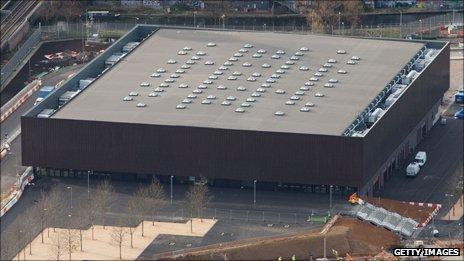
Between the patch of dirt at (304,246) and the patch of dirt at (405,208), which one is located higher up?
the patch of dirt at (304,246)

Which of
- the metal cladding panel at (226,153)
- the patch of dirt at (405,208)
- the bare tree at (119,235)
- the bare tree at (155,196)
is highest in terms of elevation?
the metal cladding panel at (226,153)

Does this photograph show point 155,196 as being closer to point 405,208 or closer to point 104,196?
point 104,196

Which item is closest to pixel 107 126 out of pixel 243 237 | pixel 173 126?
pixel 173 126

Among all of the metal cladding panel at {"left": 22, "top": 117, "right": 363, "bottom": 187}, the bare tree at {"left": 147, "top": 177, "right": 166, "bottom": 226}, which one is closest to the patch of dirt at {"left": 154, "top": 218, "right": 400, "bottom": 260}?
the metal cladding panel at {"left": 22, "top": 117, "right": 363, "bottom": 187}

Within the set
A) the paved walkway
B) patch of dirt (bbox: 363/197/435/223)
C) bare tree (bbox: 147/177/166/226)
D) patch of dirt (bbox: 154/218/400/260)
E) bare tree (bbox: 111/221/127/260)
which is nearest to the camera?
patch of dirt (bbox: 154/218/400/260)

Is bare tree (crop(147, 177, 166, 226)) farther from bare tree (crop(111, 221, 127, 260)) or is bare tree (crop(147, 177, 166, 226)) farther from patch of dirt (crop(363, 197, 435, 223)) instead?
patch of dirt (crop(363, 197, 435, 223))

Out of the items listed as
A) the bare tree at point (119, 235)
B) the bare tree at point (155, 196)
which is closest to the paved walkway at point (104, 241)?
the bare tree at point (119, 235)

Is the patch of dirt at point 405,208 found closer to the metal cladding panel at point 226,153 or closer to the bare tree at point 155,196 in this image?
the metal cladding panel at point 226,153
